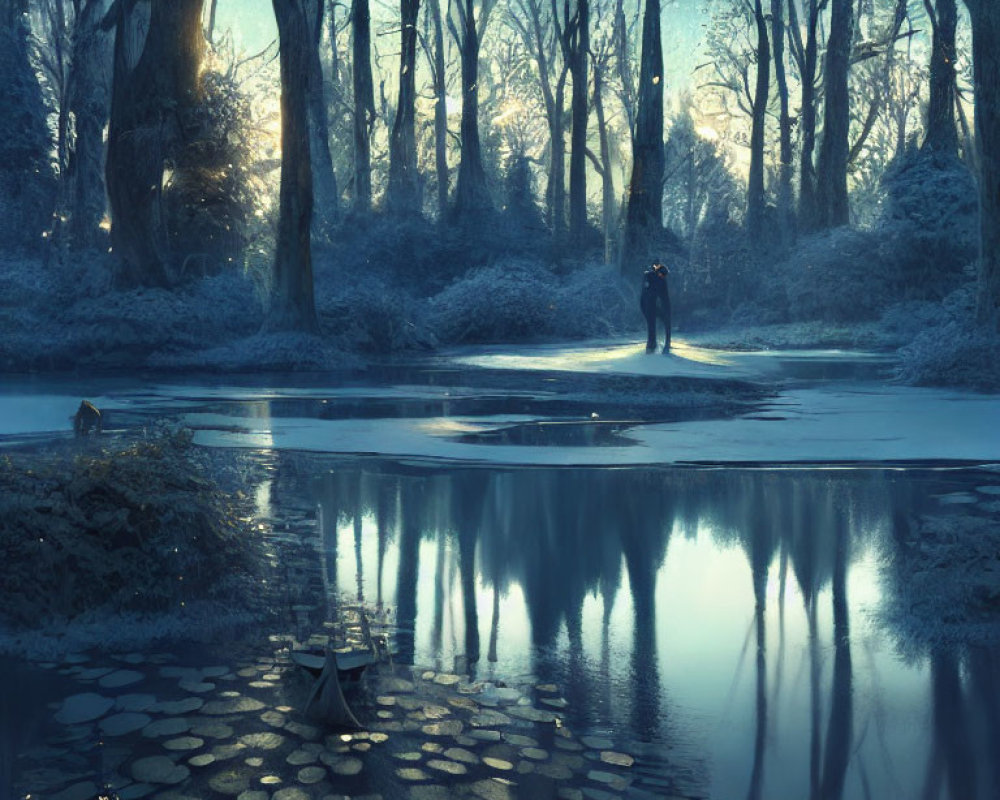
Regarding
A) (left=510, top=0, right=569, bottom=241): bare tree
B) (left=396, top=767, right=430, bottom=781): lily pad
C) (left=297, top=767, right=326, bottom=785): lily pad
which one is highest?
(left=510, top=0, right=569, bottom=241): bare tree

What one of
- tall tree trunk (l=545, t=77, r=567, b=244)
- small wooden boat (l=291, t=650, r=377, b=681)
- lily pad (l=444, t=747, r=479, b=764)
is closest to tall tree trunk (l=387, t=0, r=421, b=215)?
tall tree trunk (l=545, t=77, r=567, b=244)

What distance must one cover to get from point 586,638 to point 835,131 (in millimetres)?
38198

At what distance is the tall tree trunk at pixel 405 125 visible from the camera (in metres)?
48.1

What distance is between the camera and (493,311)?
1339 inches

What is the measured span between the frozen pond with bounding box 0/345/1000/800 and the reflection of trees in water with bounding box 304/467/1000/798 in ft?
0.08

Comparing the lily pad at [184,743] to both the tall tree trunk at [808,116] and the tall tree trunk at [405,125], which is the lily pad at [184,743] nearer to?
the tall tree trunk at [405,125]

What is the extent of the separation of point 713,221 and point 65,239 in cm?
1960

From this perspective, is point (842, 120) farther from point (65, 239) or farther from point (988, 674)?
point (988, 674)

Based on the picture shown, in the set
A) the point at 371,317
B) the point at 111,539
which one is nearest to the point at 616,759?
the point at 111,539

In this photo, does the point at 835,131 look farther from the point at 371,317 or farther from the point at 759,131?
the point at 371,317

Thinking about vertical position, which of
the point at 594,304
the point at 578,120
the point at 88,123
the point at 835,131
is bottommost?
the point at 594,304

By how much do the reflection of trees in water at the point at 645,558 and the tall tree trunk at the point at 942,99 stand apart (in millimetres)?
27116

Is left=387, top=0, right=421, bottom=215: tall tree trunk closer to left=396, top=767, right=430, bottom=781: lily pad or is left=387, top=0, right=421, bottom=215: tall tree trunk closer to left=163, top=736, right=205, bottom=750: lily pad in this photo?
left=163, top=736, right=205, bottom=750: lily pad

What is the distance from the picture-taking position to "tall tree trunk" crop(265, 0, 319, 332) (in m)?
25.2
